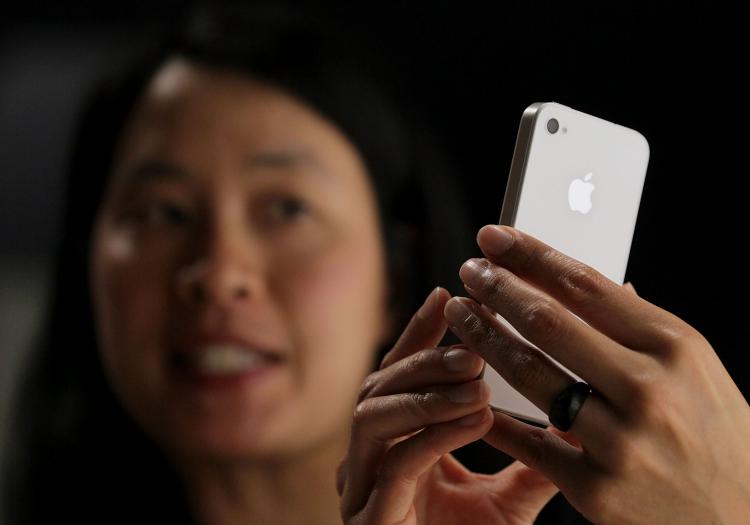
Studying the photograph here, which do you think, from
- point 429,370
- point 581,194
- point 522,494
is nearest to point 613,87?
point 581,194

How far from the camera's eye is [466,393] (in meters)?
0.65

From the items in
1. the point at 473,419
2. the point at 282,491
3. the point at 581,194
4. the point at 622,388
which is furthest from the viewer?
the point at 282,491

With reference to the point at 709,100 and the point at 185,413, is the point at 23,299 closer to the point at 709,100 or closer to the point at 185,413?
the point at 185,413

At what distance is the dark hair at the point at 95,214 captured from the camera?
1331 millimetres

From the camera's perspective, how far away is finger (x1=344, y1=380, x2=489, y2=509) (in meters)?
0.66

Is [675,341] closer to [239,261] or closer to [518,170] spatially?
[518,170]

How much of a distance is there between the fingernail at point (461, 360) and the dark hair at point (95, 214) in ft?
2.36

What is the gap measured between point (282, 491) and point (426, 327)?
735 mm

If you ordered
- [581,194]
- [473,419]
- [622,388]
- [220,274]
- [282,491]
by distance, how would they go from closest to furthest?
[622,388], [473,419], [581,194], [220,274], [282,491]

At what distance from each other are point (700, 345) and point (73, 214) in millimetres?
1162

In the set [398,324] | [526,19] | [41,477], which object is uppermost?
[526,19]

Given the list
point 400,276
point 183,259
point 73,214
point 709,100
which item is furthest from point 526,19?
point 73,214

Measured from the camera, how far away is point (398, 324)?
1395 millimetres

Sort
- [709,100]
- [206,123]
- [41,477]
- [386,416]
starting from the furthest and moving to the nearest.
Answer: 1. [41,477]
2. [709,100]
3. [206,123]
4. [386,416]
